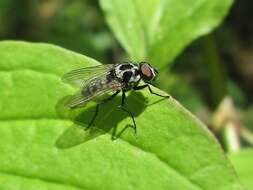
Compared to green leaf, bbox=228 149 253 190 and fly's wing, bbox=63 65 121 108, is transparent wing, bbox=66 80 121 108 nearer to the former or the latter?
fly's wing, bbox=63 65 121 108

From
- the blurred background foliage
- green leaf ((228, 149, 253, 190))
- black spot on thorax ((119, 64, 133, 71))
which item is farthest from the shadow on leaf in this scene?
the blurred background foliage

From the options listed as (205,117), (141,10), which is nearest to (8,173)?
(141,10)

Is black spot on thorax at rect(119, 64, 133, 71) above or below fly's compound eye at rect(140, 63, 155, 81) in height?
below

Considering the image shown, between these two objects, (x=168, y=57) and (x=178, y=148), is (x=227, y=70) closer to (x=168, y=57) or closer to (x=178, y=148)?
(x=168, y=57)

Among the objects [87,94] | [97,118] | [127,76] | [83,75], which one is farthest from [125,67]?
[97,118]

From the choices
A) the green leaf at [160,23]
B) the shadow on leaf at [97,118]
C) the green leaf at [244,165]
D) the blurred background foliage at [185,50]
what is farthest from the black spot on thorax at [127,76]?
the blurred background foliage at [185,50]

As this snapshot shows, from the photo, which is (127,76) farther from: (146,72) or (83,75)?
(83,75)
